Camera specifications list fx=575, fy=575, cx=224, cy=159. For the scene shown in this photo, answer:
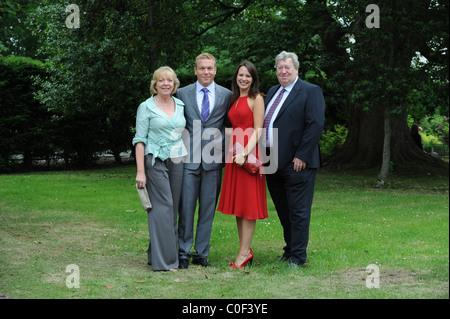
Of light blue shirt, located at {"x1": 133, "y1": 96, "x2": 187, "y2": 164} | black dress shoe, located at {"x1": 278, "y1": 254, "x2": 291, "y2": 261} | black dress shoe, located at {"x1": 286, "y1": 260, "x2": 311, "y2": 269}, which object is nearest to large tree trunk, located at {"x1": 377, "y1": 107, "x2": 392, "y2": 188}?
black dress shoe, located at {"x1": 278, "y1": 254, "x2": 291, "y2": 261}

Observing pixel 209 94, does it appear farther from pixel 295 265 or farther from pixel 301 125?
pixel 295 265

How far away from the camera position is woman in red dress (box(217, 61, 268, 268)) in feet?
20.3

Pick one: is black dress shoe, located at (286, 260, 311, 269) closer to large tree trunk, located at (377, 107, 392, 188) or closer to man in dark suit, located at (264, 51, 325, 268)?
man in dark suit, located at (264, 51, 325, 268)

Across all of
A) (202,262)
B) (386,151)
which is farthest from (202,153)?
(386,151)

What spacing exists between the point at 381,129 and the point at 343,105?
14.9 ft

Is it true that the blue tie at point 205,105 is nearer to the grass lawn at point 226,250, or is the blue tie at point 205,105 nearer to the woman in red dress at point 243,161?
the woman in red dress at point 243,161

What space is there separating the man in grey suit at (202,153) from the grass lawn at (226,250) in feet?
1.21

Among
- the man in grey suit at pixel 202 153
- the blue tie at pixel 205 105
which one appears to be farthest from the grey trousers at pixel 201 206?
the blue tie at pixel 205 105

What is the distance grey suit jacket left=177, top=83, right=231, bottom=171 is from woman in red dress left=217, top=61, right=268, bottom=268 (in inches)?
4.9

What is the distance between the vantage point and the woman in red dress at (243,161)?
6180 mm

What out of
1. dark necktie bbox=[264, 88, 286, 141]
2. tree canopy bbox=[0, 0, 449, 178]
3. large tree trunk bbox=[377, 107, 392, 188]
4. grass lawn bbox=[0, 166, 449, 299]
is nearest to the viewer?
grass lawn bbox=[0, 166, 449, 299]
